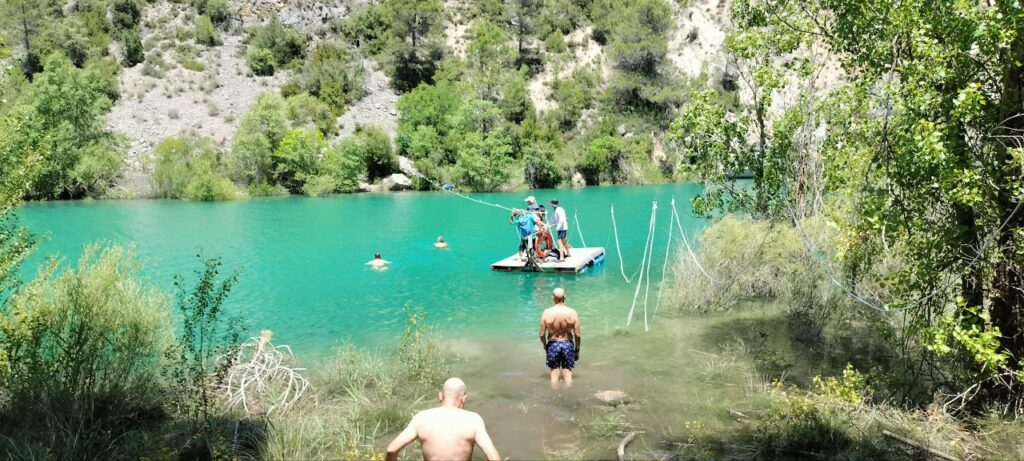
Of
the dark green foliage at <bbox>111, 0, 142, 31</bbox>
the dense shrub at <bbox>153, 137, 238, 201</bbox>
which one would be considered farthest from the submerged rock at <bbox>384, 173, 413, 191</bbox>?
the dark green foliage at <bbox>111, 0, 142, 31</bbox>

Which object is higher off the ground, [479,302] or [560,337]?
[560,337]

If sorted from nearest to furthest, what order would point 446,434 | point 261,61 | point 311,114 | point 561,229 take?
point 446,434, point 561,229, point 311,114, point 261,61

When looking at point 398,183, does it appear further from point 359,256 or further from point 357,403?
point 357,403

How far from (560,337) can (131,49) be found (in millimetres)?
74445

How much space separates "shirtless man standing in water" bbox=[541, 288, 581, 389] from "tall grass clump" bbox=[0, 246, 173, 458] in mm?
5335

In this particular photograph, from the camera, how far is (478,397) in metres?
9.16

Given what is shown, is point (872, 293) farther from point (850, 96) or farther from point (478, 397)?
point (478, 397)

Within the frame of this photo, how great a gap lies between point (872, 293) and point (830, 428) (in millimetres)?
4288

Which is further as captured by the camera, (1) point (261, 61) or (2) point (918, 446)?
(1) point (261, 61)

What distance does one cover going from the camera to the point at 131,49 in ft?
220

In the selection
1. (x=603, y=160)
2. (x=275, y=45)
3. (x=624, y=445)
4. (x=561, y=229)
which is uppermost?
(x=275, y=45)

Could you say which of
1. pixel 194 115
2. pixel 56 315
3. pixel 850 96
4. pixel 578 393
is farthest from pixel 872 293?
pixel 194 115

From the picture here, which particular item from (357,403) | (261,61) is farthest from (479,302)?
(261,61)

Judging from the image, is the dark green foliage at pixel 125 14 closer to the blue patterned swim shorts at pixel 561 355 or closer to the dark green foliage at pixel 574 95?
the dark green foliage at pixel 574 95
